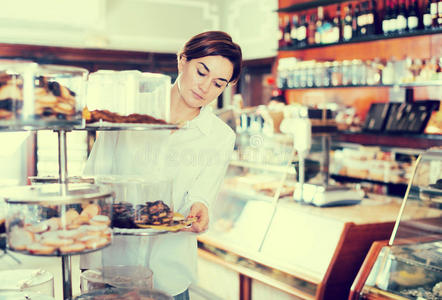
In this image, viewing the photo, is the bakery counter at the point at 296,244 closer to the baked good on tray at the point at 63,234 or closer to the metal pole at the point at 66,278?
the metal pole at the point at 66,278

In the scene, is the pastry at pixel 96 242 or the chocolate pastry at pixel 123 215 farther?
the chocolate pastry at pixel 123 215

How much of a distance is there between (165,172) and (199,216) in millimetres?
283

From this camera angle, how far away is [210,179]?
201cm

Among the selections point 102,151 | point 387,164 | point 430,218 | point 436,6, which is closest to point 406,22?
point 436,6

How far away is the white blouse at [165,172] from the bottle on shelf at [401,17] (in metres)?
3.17

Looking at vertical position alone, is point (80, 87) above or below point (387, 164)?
above

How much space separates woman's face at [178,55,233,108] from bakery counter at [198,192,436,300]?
0.93 m

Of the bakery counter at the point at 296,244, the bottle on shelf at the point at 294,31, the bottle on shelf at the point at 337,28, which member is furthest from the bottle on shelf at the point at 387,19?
the bakery counter at the point at 296,244

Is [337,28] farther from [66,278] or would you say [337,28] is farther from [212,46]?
[66,278]

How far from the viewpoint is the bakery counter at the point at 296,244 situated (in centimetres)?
301

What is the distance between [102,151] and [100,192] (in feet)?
2.16

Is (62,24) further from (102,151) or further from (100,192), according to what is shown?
(100,192)

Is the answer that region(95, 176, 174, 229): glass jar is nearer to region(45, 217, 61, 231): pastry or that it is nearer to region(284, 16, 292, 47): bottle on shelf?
region(45, 217, 61, 231): pastry

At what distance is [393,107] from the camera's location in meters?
4.76
